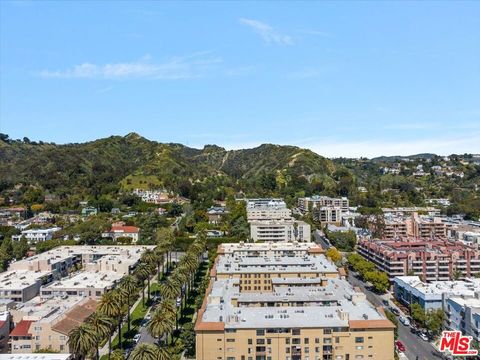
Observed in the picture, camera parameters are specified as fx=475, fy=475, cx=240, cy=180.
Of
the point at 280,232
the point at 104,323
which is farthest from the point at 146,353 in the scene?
the point at 280,232

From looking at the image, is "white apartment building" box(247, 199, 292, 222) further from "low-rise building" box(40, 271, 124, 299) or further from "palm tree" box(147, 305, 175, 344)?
"palm tree" box(147, 305, 175, 344)

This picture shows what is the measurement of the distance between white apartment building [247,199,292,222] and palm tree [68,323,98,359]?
92548 mm

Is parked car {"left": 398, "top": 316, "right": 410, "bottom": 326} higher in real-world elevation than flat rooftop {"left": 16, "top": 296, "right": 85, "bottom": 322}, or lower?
lower

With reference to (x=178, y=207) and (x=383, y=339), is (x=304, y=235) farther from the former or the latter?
(x=383, y=339)

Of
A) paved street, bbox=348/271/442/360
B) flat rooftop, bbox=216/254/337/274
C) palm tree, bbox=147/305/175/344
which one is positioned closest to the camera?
palm tree, bbox=147/305/175/344

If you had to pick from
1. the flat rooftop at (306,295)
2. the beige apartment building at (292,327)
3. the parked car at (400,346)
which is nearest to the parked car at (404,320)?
the parked car at (400,346)

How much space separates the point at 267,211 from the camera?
5832 inches

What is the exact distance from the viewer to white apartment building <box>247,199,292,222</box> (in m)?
141

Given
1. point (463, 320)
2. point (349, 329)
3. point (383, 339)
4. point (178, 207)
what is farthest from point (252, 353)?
point (178, 207)

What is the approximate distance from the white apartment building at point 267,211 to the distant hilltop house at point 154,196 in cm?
3216

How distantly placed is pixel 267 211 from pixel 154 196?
52195 millimetres

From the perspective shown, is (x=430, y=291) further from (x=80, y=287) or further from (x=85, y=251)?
(x=85, y=251)

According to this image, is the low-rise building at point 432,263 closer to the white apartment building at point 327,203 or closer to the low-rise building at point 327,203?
the low-rise building at point 327,203

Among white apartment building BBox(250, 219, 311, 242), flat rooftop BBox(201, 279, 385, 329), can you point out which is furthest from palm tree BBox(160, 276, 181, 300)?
white apartment building BBox(250, 219, 311, 242)
